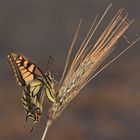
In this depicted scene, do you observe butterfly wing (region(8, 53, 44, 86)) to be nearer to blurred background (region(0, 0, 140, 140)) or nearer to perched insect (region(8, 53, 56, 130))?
perched insect (region(8, 53, 56, 130))

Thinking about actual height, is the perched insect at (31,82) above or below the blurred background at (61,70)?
below

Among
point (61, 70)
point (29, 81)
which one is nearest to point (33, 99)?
point (29, 81)

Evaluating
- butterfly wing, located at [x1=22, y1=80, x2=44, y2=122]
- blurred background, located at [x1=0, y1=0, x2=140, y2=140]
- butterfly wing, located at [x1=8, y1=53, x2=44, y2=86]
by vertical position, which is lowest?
butterfly wing, located at [x1=22, y1=80, x2=44, y2=122]

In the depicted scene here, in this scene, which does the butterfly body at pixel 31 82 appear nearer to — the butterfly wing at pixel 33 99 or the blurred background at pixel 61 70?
the butterfly wing at pixel 33 99

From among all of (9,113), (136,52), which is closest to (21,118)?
(9,113)

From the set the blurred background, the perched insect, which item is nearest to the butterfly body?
the perched insect

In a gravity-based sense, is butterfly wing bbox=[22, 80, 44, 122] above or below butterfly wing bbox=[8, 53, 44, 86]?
below

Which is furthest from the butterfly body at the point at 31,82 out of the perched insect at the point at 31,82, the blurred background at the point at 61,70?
the blurred background at the point at 61,70
